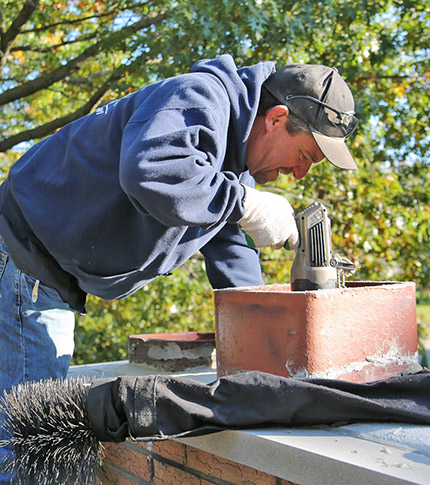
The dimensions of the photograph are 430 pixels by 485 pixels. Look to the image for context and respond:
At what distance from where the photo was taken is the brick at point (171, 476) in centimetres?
175

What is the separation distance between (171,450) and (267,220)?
2.56 feet

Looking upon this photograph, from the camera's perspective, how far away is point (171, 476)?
1826 mm

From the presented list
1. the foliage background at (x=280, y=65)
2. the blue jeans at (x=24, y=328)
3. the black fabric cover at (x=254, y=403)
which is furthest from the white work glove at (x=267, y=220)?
the foliage background at (x=280, y=65)

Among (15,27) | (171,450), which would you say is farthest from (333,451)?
(15,27)

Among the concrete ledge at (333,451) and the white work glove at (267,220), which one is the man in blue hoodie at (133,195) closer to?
the white work glove at (267,220)

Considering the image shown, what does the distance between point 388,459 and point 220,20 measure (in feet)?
12.1

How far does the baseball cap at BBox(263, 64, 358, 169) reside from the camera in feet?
6.42

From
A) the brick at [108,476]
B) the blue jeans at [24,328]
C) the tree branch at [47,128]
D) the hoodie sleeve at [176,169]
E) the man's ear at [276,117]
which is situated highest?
the tree branch at [47,128]

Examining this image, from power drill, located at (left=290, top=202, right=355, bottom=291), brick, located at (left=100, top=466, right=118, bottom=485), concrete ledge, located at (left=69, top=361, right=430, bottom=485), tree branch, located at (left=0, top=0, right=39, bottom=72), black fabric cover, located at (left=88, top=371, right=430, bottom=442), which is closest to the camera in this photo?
concrete ledge, located at (left=69, top=361, right=430, bottom=485)

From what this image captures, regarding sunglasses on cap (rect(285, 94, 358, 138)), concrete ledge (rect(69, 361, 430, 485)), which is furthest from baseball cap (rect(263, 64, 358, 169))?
concrete ledge (rect(69, 361, 430, 485))

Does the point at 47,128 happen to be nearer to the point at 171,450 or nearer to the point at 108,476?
the point at 108,476

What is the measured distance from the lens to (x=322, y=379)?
1.58 meters

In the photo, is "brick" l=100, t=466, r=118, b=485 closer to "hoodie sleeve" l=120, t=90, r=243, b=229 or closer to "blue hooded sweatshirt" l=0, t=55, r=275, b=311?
"blue hooded sweatshirt" l=0, t=55, r=275, b=311

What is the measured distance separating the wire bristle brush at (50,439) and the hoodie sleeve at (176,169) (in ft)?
1.96
